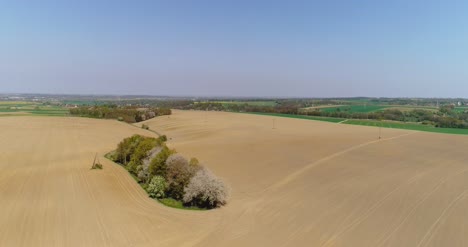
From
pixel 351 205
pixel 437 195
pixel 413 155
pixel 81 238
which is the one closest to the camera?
pixel 81 238

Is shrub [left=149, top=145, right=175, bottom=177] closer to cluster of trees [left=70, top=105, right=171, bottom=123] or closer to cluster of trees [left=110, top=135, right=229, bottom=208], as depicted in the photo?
A: cluster of trees [left=110, top=135, right=229, bottom=208]

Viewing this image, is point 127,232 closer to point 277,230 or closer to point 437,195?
point 277,230

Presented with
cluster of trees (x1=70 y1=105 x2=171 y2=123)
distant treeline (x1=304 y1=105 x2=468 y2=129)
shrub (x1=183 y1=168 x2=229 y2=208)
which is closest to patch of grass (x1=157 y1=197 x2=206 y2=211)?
shrub (x1=183 y1=168 x2=229 y2=208)

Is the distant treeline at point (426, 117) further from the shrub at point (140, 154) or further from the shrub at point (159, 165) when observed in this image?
the shrub at point (159, 165)

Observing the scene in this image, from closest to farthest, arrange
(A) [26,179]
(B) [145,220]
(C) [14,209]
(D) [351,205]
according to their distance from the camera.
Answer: (B) [145,220], (C) [14,209], (D) [351,205], (A) [26,179]

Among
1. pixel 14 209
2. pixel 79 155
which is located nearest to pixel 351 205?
pixel 14 209

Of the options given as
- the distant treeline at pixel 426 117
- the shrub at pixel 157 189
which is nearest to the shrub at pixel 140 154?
the shrub at pixel 157 189
